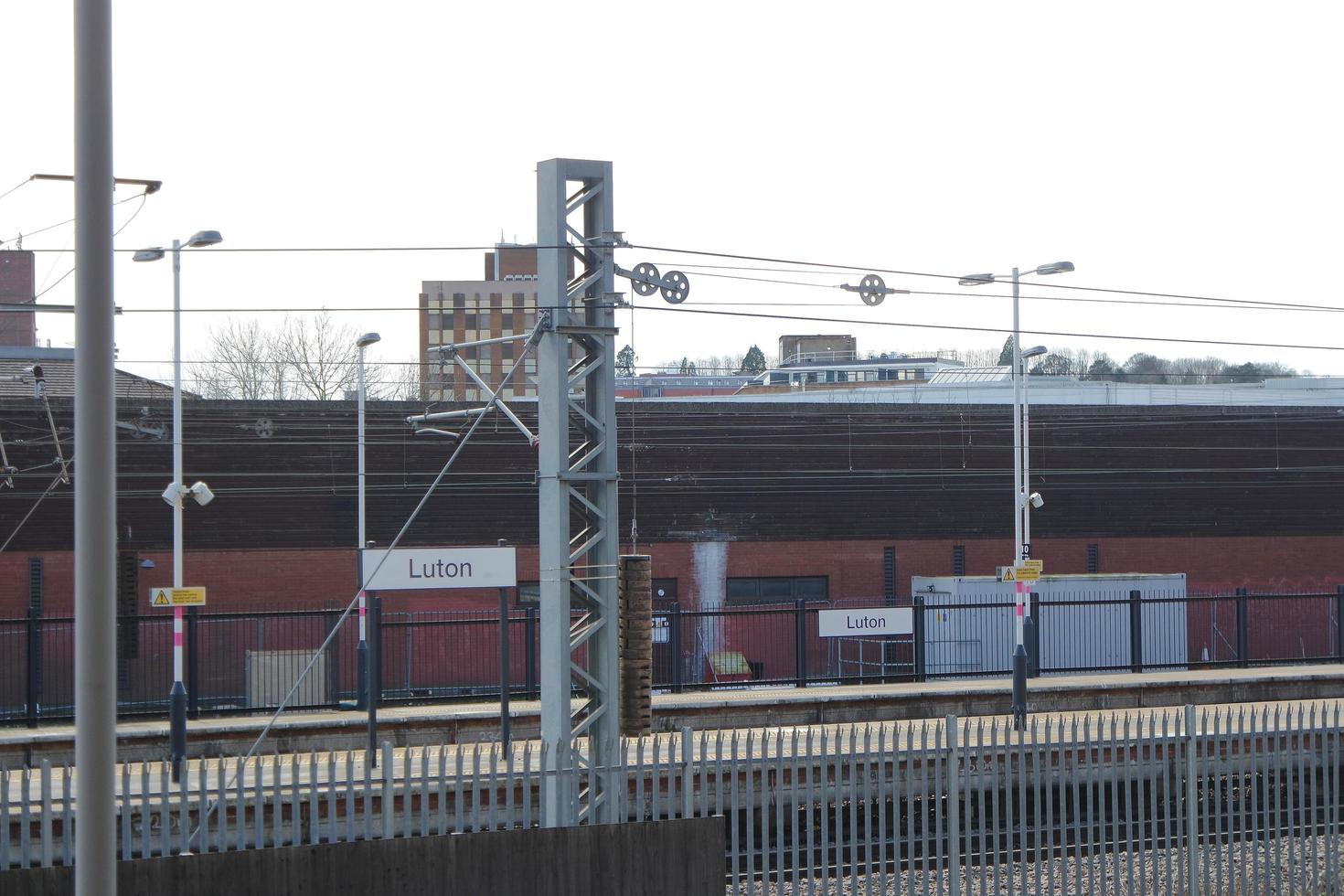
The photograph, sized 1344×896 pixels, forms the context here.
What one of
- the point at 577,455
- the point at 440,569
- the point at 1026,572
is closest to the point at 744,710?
the point at 1026,572

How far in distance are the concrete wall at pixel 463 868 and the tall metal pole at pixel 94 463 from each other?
312cm

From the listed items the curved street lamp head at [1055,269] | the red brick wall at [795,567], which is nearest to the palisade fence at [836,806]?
the curved street lamp head at [1055,269]

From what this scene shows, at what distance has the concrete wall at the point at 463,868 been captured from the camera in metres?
8.25

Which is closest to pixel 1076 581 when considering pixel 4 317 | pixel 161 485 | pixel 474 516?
pixel 474 516

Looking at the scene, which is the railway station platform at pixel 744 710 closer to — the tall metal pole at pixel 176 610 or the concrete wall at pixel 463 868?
the tall metal pole at pixel 176 610

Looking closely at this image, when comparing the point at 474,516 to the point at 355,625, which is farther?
the point at 474,516

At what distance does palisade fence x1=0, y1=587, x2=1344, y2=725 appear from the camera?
22.9 m

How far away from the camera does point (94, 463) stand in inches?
209

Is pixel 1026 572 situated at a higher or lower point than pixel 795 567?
higher

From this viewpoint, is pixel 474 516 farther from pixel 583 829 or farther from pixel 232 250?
pixel 583 829

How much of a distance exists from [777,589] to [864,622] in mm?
14643

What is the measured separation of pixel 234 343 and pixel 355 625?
35.1 m

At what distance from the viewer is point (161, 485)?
3459 cm

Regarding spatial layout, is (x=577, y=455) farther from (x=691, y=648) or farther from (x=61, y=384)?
(x=61, y=384)
